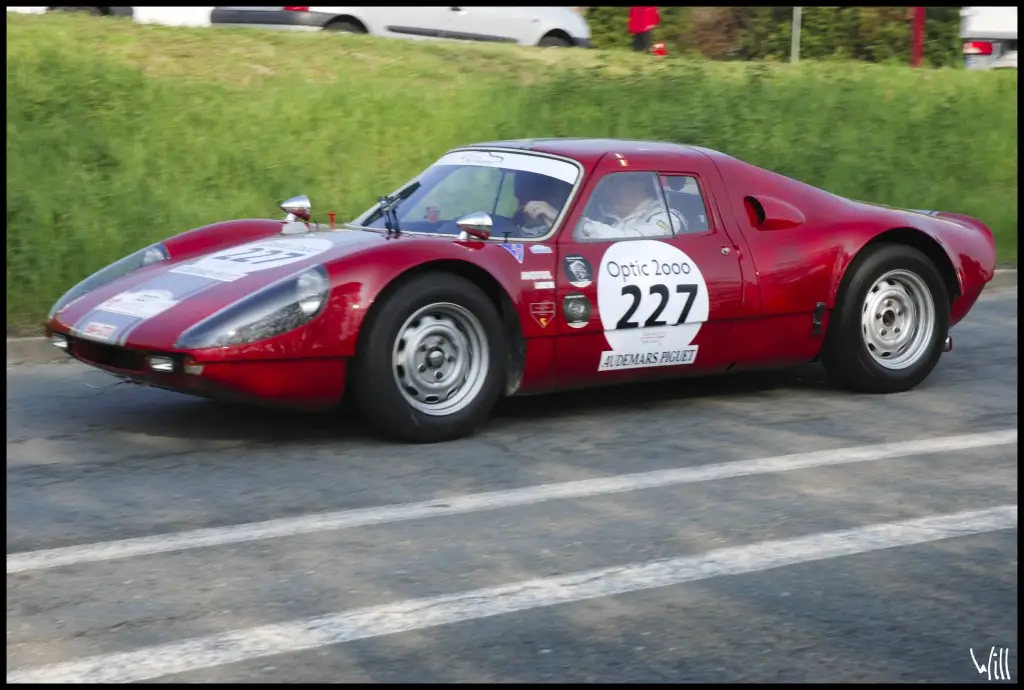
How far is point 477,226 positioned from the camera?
6.45 metres

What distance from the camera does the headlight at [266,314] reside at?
231 inches

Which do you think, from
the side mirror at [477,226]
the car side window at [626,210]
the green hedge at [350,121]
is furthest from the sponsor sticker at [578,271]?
the green hedge at [350,121]

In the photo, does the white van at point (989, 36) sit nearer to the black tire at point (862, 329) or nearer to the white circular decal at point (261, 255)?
the black tire at point (862, 329)

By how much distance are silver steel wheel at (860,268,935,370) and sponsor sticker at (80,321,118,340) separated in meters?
3.95

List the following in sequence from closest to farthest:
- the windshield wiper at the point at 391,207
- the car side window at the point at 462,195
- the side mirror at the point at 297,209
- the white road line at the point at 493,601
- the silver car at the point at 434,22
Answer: the white road line at the point at 493,601, the car side window at the point at 462,195, the windshield wiper at the point at 391,207, the side mirror at the point at 297,209, the silver car at the point at 434,22

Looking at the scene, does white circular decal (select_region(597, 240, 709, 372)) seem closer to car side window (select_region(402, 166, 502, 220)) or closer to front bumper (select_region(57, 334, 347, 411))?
car side window (select_region(402, 166, 502, 220))

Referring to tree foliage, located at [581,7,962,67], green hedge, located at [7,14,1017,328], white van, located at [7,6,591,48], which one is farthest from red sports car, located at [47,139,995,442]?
tree foliage, located at [581,7,962,67]

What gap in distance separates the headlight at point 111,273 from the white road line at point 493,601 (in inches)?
123

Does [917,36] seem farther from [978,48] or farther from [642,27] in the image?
[642,27]

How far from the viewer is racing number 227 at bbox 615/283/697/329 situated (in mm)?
6738

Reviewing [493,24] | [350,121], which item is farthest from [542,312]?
[493,24]

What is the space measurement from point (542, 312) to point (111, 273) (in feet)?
6.91

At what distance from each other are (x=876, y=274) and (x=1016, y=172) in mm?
9471

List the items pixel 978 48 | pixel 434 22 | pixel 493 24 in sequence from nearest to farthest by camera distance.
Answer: pixel 434 22 → pixel 493 24 → pixel 978 48
